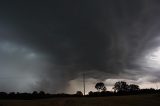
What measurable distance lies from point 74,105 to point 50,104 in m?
8.13

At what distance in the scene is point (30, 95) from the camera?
109188 mm

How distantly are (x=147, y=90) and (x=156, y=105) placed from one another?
63.1 meters

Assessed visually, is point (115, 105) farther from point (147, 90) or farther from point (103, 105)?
point (147, 90)

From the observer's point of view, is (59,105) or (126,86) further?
(126,86)

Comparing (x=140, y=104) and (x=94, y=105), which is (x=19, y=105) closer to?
(x=94, y=105)

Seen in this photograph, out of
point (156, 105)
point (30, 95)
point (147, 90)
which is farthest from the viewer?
point (147, 90)

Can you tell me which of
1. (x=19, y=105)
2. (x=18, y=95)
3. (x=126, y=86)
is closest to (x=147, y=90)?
(x=126, y=86)

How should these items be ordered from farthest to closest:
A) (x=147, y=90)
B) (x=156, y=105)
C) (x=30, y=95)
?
1. (x=147, y=90)
2. (x=30, y=95)
3. (x=156, y=105)

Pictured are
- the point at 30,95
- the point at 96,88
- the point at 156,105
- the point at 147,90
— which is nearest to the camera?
the point at 156,105

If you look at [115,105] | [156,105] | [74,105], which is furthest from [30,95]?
[156,105]

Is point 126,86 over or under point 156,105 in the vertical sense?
over

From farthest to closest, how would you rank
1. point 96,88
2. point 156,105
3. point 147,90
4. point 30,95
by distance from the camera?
point 96,88 → point 147,90 → point 30,95 → point 156,105

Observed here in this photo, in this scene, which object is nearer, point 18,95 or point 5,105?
point 5,105

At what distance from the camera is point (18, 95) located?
111750 millimetres
